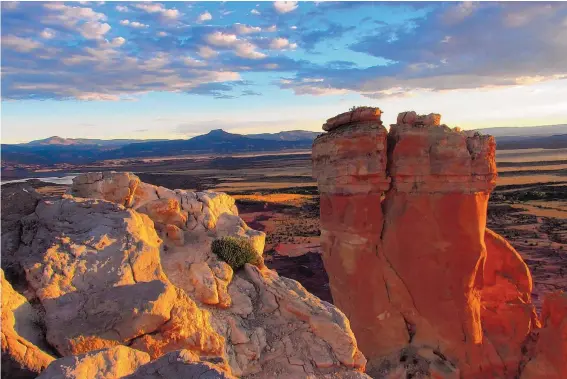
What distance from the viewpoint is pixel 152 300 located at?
5.59 meters

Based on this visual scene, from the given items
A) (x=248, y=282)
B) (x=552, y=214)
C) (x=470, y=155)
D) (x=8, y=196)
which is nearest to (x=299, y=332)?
(x=248, y=282)

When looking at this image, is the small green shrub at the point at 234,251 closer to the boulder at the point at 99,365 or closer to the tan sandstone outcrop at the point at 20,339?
the tan sandstone outcrop at the point at 20,339

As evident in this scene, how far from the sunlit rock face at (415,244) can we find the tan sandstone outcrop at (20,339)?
8963mm

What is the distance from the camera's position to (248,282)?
8.45m

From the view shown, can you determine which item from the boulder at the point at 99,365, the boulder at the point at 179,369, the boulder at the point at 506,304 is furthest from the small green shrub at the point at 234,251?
the boulder at the point at 506,304

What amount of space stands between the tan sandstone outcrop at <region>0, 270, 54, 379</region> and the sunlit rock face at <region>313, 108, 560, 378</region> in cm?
896

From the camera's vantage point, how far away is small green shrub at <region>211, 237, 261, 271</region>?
861cm

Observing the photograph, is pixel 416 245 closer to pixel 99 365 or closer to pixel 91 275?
pixel 91 275

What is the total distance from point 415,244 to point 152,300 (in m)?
8.86

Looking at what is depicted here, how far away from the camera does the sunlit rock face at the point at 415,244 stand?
12.4m

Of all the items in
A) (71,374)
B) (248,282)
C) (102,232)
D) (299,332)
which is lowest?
(299,332)

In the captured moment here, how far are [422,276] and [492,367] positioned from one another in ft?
10.1

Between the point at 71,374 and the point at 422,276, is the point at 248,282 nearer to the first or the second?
the point at 71,374

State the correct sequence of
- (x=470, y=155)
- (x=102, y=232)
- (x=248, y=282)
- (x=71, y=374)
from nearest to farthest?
(x=71, y=374), (x=102, y=232), (x=248, y=282), (x=470, y=155)
